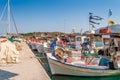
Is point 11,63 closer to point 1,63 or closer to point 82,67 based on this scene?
point 1,63

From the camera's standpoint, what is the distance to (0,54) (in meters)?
15.4

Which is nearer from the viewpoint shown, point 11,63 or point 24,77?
point 24,77

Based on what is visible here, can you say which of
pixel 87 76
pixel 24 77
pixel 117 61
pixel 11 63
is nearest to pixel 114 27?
pixel 117 61

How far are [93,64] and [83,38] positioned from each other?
1347 cm

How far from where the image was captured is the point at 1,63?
1493 cm

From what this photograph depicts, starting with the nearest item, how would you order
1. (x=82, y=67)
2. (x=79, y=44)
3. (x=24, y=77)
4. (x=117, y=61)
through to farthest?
(x=24, y=77), (x=82, y=67), (x=117, y=61), (x=79, y=44)

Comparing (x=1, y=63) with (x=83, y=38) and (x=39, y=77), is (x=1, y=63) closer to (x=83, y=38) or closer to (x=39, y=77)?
(x=39, y=77)

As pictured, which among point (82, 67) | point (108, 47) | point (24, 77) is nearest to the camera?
point (24, 77)

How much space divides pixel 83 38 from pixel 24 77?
18.2 metres

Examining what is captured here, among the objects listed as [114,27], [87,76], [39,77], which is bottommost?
[87,76]

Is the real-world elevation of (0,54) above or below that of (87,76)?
above

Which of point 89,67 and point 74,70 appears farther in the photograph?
point 74,70

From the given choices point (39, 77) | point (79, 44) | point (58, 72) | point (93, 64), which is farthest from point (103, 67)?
point (79, 44)

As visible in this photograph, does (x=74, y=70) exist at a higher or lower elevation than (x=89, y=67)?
lower
